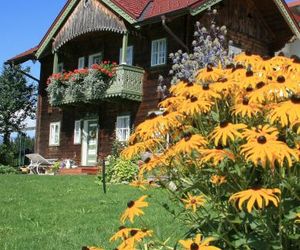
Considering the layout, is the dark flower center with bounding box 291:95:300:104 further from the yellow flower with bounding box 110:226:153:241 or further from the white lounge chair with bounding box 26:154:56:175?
the white lounge chair with bounding box 26:154:56:175

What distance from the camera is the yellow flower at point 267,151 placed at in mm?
2529

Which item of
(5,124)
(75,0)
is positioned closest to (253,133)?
(75,0)

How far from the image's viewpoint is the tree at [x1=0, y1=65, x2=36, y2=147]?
34094 millimetres

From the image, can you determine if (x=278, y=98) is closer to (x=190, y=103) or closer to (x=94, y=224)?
(x=190, y=103)

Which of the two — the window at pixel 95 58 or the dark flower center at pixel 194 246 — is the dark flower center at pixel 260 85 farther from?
the window at pixel 95 58

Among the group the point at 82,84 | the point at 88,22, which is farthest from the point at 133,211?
the point at 88,22

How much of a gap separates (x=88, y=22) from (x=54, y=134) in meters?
6.88

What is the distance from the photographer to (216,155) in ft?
9.30

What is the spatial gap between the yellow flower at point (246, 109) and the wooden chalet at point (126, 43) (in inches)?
643

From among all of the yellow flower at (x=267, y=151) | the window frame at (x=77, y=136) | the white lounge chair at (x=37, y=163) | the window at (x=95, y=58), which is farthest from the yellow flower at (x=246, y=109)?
the white lounge chair at (x=37, y=163)

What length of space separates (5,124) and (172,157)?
32.0 meters

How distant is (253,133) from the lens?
2.79 metres

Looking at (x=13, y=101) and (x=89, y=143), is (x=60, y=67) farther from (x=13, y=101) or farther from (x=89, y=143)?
(x=13, y=101)

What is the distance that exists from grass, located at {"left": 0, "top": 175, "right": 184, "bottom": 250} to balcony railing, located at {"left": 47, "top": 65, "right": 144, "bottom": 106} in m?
9.33
